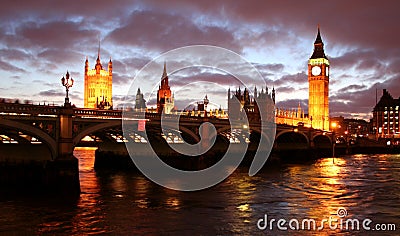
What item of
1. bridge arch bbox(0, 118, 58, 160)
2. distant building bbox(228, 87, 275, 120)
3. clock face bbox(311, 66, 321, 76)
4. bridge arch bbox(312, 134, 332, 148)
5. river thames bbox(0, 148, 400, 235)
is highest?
clock face bbox(311, 66, 321, 76)

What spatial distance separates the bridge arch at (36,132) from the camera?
27.4 metres

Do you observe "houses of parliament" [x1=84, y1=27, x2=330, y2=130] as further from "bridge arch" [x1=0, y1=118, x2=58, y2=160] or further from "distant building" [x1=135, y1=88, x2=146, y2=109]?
"bridge arch" [x1=0, y1=118, x2=58, y2=160]

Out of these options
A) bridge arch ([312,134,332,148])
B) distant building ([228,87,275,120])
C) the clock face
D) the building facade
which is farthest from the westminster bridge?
the building facade

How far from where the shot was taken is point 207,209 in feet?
82.4

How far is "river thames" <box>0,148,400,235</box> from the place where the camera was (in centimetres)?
2020

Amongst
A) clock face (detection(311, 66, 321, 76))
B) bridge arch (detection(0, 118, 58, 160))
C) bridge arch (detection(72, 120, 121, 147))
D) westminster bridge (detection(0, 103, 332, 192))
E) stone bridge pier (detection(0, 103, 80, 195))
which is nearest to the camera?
bridge arch (detection(0, 118, 58, 160))

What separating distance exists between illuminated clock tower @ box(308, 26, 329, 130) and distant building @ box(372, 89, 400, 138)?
84.7 feet

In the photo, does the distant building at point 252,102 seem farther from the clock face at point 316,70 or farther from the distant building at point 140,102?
the distant building at point 140,102

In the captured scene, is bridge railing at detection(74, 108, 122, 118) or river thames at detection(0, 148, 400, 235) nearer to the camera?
river thames at detection(0, 148, 400, 235)

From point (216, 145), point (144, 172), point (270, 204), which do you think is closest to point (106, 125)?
point (144, 172)

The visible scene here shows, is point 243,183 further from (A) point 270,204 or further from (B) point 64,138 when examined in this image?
(B) point 64,138

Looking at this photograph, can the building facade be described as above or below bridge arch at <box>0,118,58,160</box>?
above

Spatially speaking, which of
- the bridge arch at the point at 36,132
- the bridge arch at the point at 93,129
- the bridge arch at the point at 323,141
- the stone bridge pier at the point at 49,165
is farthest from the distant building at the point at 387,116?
the bridge arch at the point at 36,132

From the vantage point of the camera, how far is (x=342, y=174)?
46.1 m
